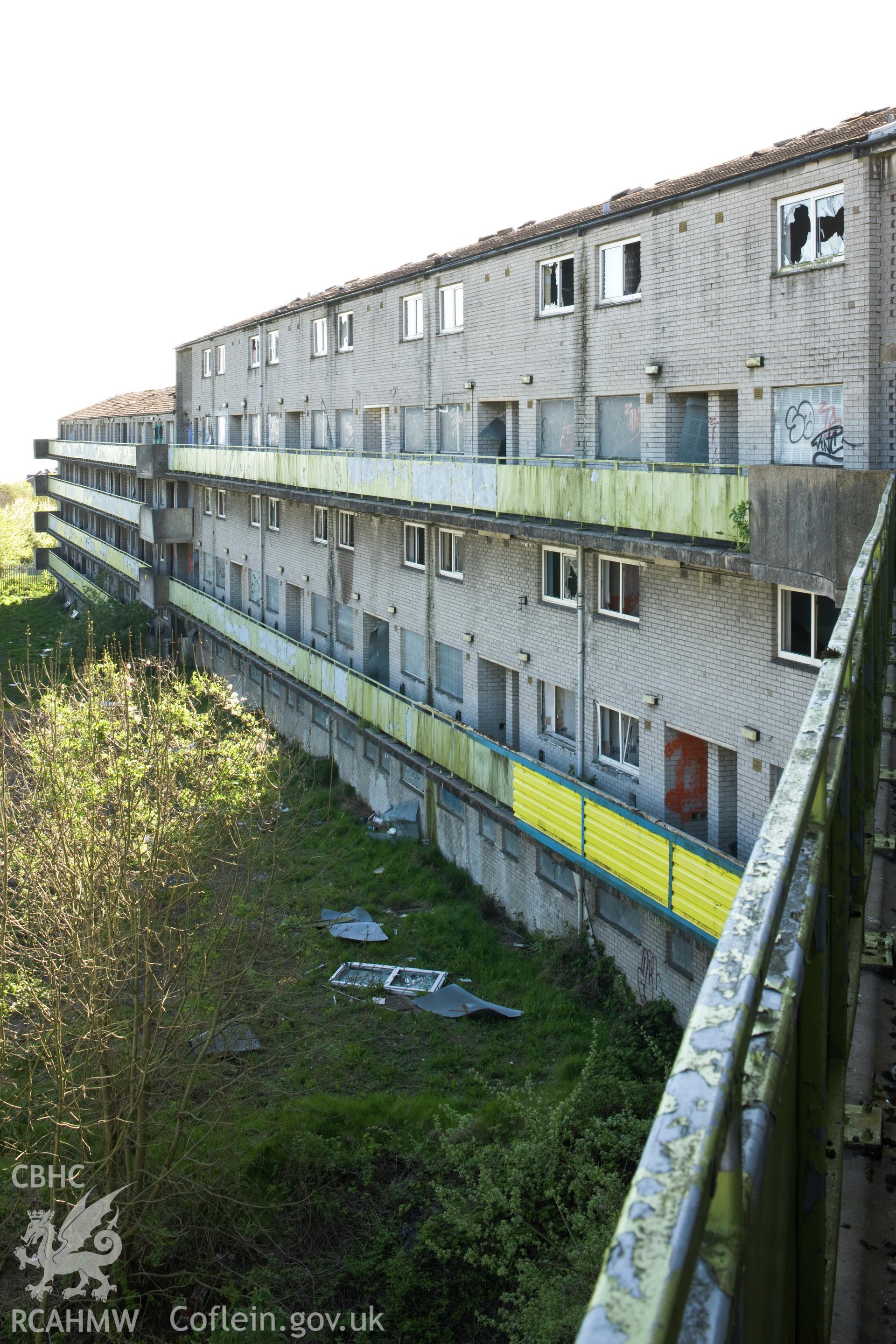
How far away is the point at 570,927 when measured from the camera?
2064 centimetres

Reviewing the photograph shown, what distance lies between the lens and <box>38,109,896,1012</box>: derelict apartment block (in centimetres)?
1456

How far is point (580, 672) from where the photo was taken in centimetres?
2006

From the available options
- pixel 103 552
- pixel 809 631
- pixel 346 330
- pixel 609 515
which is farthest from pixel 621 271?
pixel 103 552

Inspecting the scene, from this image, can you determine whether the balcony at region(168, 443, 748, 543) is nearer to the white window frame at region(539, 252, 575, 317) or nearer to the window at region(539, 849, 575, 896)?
the white window frame at region(539, 252, 575, 317)

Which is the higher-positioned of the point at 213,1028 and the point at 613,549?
the point at 613,549

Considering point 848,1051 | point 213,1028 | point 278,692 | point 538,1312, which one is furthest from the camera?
A: point 278,692

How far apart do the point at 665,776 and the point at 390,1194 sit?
7.17 meters

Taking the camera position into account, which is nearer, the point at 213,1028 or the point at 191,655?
the point at 213,1028

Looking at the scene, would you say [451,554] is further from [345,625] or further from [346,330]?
[346,330]

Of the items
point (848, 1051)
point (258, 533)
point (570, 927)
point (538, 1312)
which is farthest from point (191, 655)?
point (848, 1051)

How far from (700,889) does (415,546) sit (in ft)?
44.8

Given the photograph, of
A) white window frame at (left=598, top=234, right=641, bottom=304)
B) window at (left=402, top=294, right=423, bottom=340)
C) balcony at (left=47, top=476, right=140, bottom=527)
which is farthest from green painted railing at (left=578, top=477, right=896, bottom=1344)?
balcony at (left=47, top=476, right=140, bottom=527)

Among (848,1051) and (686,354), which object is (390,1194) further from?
(848,1051)

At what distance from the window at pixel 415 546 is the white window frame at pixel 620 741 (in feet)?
25.4
